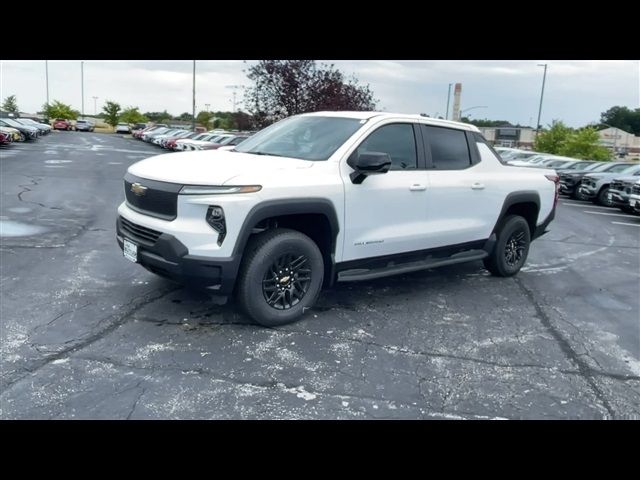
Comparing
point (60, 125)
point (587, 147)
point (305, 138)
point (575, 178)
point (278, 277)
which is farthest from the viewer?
point (60, 125)

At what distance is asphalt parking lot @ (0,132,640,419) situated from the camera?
3469 millimetres

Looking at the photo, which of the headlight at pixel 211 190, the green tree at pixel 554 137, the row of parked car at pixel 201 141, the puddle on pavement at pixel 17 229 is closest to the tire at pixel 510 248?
the headlight at pixel 211 190

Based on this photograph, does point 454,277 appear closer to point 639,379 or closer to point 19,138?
point 639,379

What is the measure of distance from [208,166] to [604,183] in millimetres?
15716

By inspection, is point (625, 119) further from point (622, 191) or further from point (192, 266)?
point (192, 266)

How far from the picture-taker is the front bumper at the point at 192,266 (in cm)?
416

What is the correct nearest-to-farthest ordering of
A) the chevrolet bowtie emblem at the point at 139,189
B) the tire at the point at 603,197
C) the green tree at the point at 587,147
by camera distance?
the chevrolet bowtie emblem at the point at 139,189
the tire at the point at 603,197
the green tree at the point at 587,147

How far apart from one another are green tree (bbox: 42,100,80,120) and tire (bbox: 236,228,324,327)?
3630 inches

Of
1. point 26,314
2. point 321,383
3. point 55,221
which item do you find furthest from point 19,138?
point 321,383

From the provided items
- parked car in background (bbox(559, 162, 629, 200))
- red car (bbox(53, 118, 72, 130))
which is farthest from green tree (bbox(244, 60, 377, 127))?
red car (bbox(53, 118, 72, 130))

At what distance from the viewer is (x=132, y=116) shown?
8856 cm

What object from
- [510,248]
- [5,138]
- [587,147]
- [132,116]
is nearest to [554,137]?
[587,147]

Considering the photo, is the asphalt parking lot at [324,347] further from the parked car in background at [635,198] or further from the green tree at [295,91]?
the green tree at [295,91]

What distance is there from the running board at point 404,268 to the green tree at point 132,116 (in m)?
89.8
